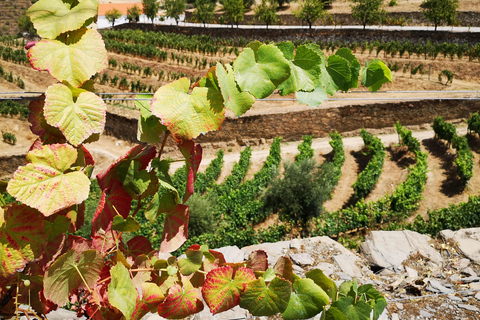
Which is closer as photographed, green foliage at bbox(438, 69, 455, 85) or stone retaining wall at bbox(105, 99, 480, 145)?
stone retaining wall at bbox(105, 99, 480, 145)

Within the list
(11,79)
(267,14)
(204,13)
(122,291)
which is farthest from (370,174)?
(204,13)

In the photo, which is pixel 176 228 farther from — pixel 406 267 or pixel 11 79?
pixel 11 79

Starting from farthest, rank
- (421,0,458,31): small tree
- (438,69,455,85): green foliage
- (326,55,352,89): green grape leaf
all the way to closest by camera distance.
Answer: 1. (421,0,458,31): small tree
2. (438,69,455,85): green foliage
3. (326,55,352,89): green grape leaf

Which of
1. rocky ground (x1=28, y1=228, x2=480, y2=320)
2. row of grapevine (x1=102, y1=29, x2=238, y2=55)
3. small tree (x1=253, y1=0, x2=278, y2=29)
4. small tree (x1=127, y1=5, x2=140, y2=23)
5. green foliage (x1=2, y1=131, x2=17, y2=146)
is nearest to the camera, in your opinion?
Answer: rocky ground (x1=28, y1=228, x2=480, y2=320)

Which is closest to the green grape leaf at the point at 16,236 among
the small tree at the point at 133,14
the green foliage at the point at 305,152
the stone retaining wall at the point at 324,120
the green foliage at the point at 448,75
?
the green foliage at the point at 305,152

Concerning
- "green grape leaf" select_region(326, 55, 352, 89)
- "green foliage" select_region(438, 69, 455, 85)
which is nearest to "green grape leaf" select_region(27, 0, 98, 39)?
"green grape leaf" select_region(326, 55, 352, 89)

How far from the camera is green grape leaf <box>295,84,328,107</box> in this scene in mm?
1261

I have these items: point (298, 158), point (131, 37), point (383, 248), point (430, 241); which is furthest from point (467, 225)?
point (131, 37)

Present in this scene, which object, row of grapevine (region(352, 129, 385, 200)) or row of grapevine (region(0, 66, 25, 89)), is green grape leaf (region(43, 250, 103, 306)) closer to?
row of grapevine (region(352, 129, 385, 200))

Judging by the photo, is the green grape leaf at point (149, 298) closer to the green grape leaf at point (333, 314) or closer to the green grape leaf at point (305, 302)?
the green grape leaf at point (305, 302)

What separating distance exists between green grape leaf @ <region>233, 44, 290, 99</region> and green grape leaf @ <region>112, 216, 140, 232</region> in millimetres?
545

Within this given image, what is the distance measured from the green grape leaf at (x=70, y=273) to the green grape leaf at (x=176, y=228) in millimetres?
209

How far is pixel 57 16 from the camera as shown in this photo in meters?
1.16

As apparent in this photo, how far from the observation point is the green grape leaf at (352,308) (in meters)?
1.23
